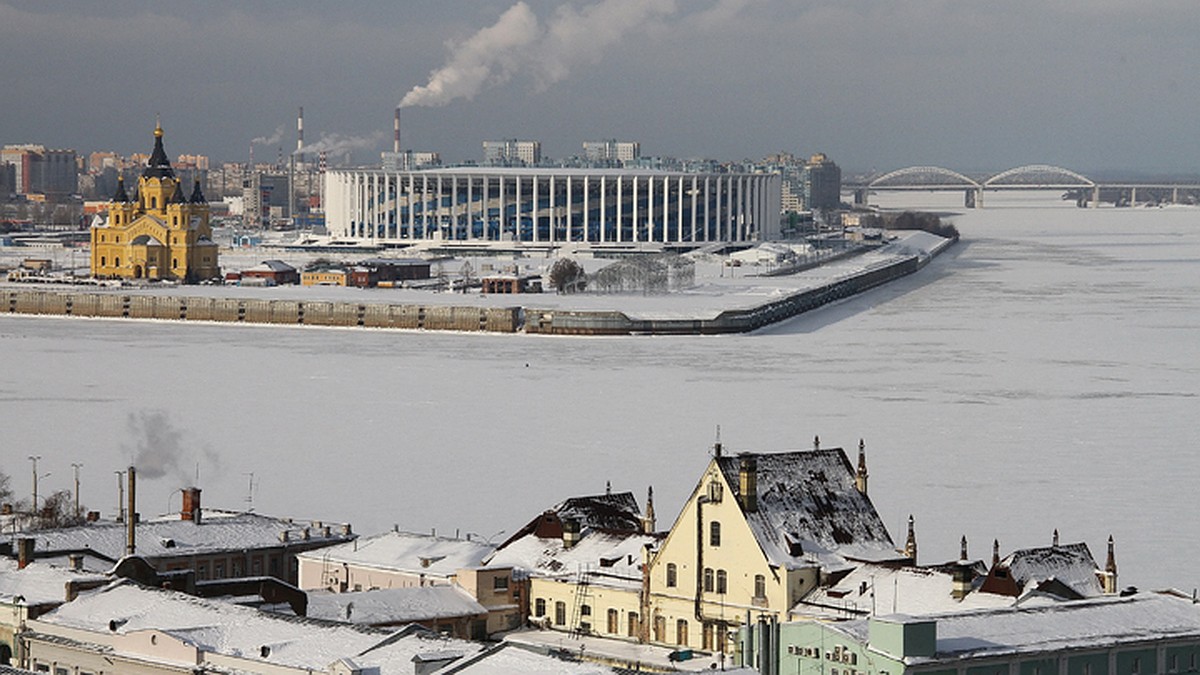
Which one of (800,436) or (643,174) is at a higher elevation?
(643,174)

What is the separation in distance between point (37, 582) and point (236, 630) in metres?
2.60

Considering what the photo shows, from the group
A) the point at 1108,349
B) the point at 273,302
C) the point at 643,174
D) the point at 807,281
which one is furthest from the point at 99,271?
the point at 1108,349

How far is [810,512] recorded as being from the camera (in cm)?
1803

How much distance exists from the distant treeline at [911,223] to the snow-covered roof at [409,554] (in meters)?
103

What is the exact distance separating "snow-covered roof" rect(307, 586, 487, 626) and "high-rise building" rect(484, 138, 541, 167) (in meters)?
84.9

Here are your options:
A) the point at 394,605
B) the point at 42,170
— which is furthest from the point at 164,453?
the point at 42,170

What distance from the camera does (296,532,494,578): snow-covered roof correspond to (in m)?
19.4

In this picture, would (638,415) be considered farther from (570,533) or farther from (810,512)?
(810,512)

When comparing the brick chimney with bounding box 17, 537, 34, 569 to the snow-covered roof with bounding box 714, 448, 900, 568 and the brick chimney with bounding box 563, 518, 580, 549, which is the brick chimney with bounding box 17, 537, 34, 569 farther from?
the snow-covered roof with bounding box 714, 448, 900, 568

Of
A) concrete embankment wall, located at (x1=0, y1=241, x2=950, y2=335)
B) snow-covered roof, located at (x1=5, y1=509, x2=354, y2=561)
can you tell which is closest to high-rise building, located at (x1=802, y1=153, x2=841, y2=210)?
concrete embankment wall, located at (x1=0, y1=241, x2=950, y2=335)

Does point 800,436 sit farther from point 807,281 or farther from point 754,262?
point 754,262

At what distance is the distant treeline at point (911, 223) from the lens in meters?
126

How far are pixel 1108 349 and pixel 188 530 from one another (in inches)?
1218

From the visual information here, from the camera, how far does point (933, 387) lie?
39.7m
